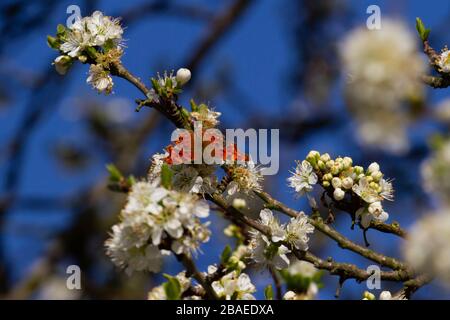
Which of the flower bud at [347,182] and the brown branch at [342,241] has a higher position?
the flower bud at [347,182]

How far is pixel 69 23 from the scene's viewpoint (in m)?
2.26

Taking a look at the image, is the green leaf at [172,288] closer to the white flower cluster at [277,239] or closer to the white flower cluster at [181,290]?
the white flower cluster at [181,290]

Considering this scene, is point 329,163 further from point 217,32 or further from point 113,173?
point 217,32

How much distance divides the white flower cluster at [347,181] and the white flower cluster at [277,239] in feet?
0.50

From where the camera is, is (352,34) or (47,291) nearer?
(352,34)

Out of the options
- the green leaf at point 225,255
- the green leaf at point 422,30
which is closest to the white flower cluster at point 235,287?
the green leaf at point 225,255

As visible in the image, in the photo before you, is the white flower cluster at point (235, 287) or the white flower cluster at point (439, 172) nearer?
the white flower cluster at point (439, 172)

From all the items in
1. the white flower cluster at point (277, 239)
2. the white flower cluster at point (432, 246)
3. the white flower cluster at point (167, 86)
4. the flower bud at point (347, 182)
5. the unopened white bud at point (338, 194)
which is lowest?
the white flower cluster at point (432, 246)

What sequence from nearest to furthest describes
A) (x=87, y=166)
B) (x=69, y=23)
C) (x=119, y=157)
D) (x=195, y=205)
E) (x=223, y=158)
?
(x=195, y=205) < (x=223, y=158) < (x=69, y=23) < (x=119, y=157) < (x=87, y=166)

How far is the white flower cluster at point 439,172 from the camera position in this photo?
1.44m

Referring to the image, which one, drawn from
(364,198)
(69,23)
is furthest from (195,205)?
(69,23)

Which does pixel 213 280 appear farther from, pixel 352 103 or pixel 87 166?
pixel 87 166

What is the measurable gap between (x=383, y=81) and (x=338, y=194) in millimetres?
633
